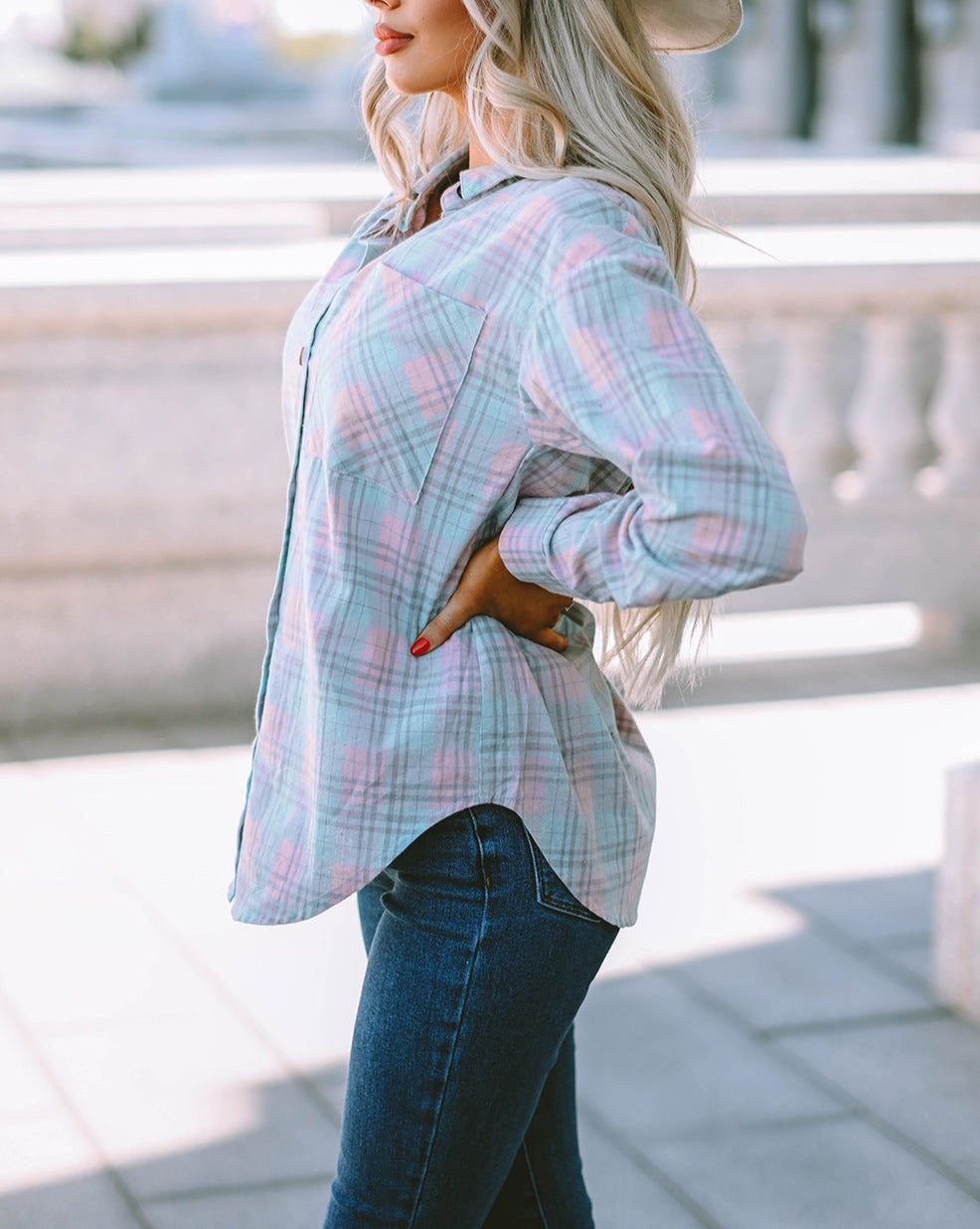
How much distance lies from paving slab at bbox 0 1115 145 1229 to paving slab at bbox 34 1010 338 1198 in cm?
4

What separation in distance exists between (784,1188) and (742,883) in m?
1.17

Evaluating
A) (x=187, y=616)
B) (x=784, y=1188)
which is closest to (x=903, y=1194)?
(x=784, y=1188)

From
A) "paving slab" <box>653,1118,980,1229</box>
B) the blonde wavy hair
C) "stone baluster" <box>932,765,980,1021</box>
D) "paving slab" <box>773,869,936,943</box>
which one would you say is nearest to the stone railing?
"paving slab" <box>773,869,936,943</box>

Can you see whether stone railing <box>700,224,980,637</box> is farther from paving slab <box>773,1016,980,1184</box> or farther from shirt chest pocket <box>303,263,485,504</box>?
shirt chest pocket <box>303,263,485,504</box>

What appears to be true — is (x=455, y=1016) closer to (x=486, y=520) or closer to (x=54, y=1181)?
(x=486, y=520)

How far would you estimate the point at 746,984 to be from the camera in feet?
10.9

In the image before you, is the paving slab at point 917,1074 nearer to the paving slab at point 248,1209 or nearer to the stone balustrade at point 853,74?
the paving slab at point 248,1209

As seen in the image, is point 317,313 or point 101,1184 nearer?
point 317,313

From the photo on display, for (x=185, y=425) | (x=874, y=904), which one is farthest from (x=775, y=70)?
(x=874, y=904)

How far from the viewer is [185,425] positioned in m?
→ 4.86

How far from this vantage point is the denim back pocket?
162cm

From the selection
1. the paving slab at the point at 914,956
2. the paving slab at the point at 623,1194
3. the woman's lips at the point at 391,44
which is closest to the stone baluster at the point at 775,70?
the paving slab at the point at 914,956

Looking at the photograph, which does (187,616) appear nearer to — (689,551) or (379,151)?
(379,151)

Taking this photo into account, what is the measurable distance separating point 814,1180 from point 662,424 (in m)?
1.66
